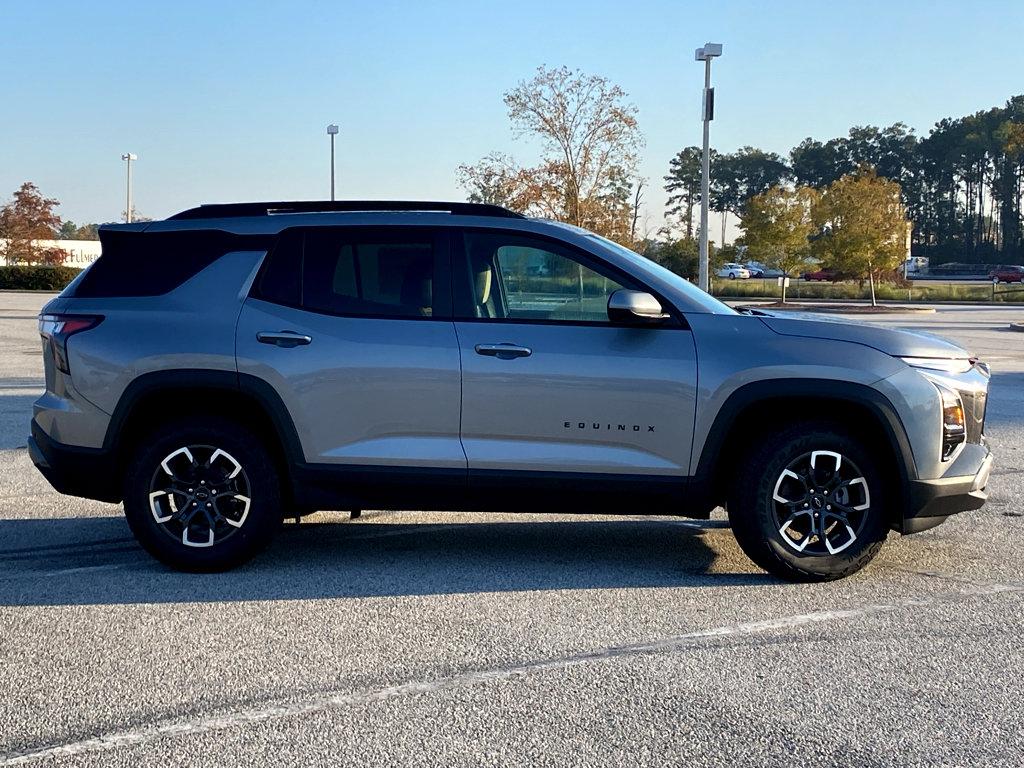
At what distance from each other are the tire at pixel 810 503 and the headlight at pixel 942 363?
478 millimetres

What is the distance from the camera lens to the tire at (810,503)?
5523 millimetres

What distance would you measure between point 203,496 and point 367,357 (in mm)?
1122

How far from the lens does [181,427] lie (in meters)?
5.75

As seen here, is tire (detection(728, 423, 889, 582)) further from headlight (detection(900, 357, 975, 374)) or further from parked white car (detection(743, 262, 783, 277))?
parked white car (detection(743, 262, 783, 277))

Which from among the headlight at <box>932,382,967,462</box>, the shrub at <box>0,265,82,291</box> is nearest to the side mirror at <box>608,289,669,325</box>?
the headlight at <box>932,382,967,462</box>

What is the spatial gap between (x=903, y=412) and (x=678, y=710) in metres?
2.28

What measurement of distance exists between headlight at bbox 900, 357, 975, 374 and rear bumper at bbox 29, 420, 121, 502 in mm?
4093

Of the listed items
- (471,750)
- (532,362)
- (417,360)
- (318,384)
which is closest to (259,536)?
(318,384)

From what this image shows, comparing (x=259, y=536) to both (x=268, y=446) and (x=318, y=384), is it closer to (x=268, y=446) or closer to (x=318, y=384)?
(x=268, y=446)

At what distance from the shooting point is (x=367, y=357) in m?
5.62

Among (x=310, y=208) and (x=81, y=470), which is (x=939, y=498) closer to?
(x=310, y=208)

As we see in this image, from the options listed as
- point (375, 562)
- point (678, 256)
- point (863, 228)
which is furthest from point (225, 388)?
point (678, 256)

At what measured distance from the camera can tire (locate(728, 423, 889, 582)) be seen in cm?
552

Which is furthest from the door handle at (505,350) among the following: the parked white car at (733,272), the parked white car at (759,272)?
the parked white car at (759,272)
